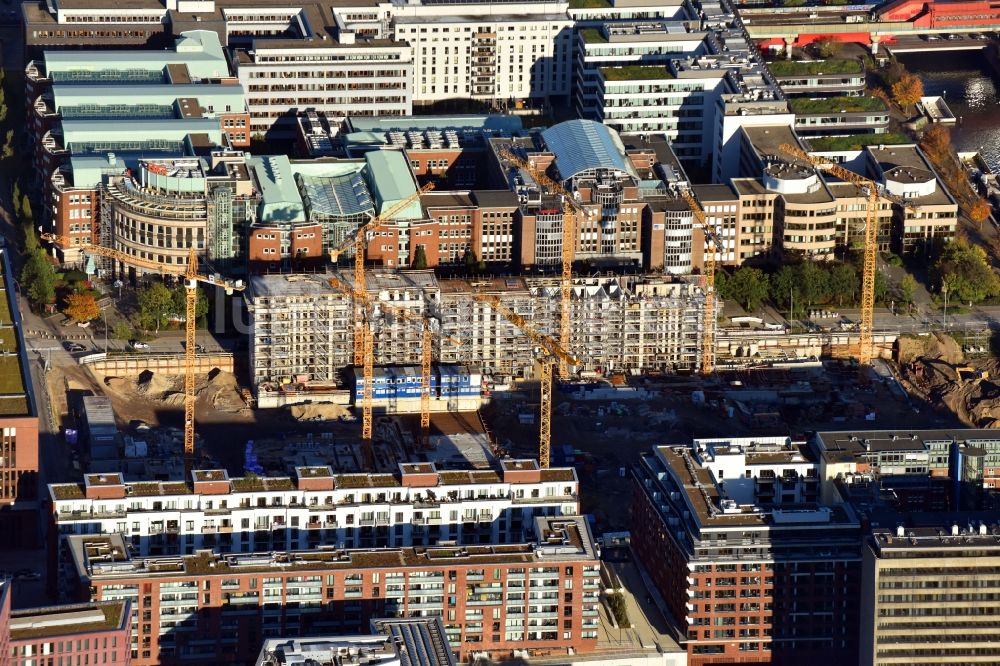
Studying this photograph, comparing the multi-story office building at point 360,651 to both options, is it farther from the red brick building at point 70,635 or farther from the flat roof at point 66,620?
the flat roof at point 66,620

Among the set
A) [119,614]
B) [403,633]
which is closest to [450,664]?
[403,633]

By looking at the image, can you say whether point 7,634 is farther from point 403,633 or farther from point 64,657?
point 403,633

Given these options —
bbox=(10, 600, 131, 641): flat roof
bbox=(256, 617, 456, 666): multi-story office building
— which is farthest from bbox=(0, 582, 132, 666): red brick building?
bbox=(256, 617, 456, 666): multi-story office building

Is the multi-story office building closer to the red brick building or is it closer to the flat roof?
the red brick building

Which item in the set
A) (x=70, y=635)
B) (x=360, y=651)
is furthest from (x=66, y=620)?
(x=360, y=651)

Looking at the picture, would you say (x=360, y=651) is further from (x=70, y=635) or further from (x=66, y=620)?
(x=66, y=620)

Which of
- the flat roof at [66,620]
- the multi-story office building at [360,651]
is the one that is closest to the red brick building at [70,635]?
the flat roof at [66,620]
